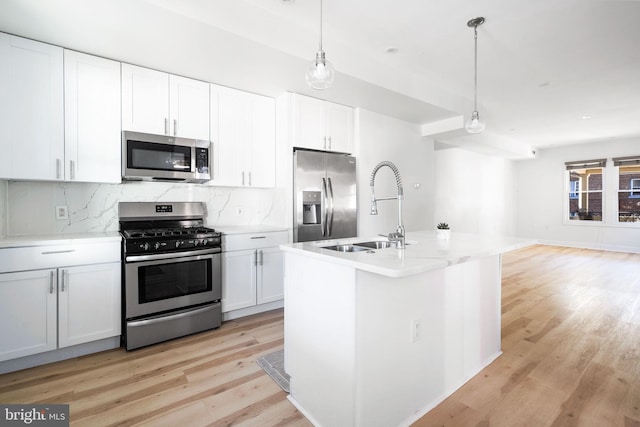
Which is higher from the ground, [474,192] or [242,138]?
[242,138]

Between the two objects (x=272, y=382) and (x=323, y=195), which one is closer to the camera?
(x=272, y=382)

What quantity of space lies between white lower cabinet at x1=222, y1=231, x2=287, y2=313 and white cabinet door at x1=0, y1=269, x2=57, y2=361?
1.29 metres

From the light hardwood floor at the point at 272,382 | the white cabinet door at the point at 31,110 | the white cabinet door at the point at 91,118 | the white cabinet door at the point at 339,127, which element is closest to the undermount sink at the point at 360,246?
the light hardwood floor at the point at 272,382

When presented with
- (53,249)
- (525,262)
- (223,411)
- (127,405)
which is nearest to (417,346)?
(223,411)

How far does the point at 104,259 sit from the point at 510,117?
6168mm

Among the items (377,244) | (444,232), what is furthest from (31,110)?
(444,232)

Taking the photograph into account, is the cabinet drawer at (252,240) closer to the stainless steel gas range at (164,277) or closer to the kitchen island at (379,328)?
the stainless steel gas range at (164,277)

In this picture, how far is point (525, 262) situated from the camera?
6.00 m

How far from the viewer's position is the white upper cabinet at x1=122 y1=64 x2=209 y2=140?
2.69 metres

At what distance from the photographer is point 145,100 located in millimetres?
2760

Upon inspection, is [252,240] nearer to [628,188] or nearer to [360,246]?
[360,246]

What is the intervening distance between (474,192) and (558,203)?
8.78 ft

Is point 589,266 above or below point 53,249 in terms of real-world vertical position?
below

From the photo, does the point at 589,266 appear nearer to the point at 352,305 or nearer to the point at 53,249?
the point at 352,305
